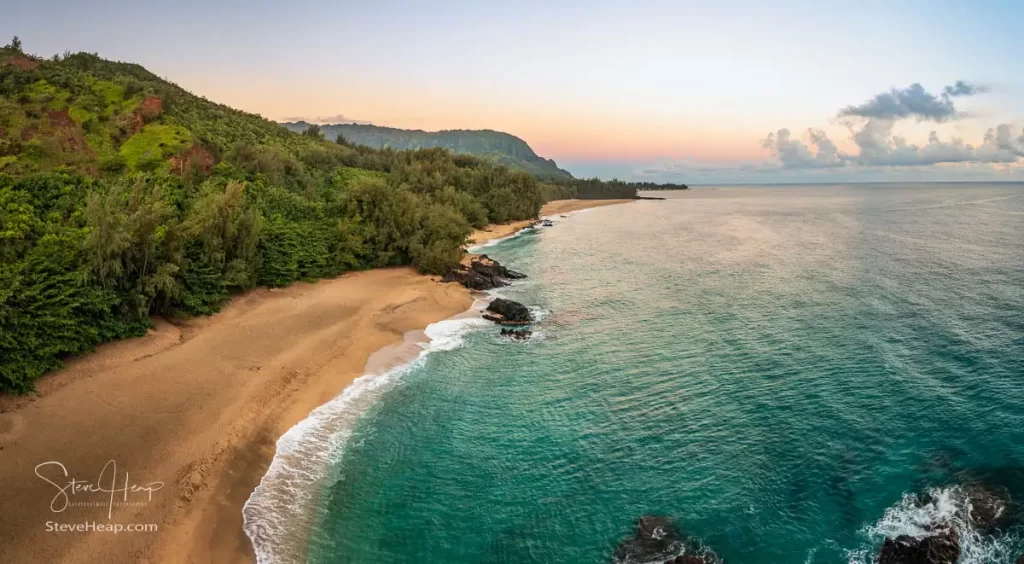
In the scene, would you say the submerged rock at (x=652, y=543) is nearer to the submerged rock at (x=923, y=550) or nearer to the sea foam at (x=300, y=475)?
the submerged rock at (x=923, y=550)

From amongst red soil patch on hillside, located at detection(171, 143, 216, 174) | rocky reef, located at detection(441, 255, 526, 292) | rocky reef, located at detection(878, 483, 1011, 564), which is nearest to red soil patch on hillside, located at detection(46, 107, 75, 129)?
red soil patch on hillside, located at detection(171, 143, 216, 174)

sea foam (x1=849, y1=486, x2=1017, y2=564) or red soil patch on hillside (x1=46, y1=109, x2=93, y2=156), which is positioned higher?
red soil patch on hillside (x1=46, y1=109, x2=93, y2=156)

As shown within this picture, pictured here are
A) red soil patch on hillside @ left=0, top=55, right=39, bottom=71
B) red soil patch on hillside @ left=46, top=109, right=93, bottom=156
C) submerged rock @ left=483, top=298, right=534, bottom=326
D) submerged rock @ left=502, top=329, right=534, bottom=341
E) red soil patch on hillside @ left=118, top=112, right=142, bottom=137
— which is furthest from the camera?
red soil patch on hillside @ left=0, top=55, right=39, bottom=71

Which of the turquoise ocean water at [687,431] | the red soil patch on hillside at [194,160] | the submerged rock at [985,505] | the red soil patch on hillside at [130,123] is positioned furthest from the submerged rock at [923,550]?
the red soil patch on hillside at [130,123]

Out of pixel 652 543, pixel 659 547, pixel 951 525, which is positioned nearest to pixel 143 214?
pixel 652 543

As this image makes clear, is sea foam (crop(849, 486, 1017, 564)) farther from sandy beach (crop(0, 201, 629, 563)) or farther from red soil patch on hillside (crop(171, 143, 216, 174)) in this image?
red soil patch on hillside (crop(171, 143, 216, 174))

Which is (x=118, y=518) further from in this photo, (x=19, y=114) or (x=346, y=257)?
(x=19, y=114)
